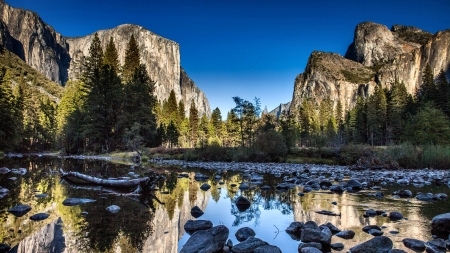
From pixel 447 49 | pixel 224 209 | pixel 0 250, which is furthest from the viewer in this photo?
pixel 447 49

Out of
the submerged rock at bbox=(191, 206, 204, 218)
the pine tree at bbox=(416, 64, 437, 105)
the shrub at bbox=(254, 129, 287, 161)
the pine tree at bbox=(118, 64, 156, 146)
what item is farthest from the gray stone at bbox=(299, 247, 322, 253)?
the pine tree at bbox=(416, 64, 437, 105)

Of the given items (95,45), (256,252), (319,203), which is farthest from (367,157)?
(95,45)

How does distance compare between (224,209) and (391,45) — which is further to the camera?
(391,45)

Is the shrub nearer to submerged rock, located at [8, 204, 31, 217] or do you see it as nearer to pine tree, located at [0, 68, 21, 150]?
submerged rock, located at [8, 204, 31, 217]

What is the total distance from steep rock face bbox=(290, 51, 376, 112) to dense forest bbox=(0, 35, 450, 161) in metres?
66.4

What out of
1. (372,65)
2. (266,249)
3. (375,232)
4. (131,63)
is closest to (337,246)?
(375,232)

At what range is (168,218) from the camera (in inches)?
234

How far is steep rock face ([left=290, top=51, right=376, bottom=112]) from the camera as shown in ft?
483

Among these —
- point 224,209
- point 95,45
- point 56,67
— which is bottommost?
point 224,209

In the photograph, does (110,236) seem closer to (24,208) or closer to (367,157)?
(24,208)

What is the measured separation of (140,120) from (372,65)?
7173 inches

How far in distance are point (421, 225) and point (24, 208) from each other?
8.64 metres

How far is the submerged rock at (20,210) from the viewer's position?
5723 millimetres

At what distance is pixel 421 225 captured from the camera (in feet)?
16.9
